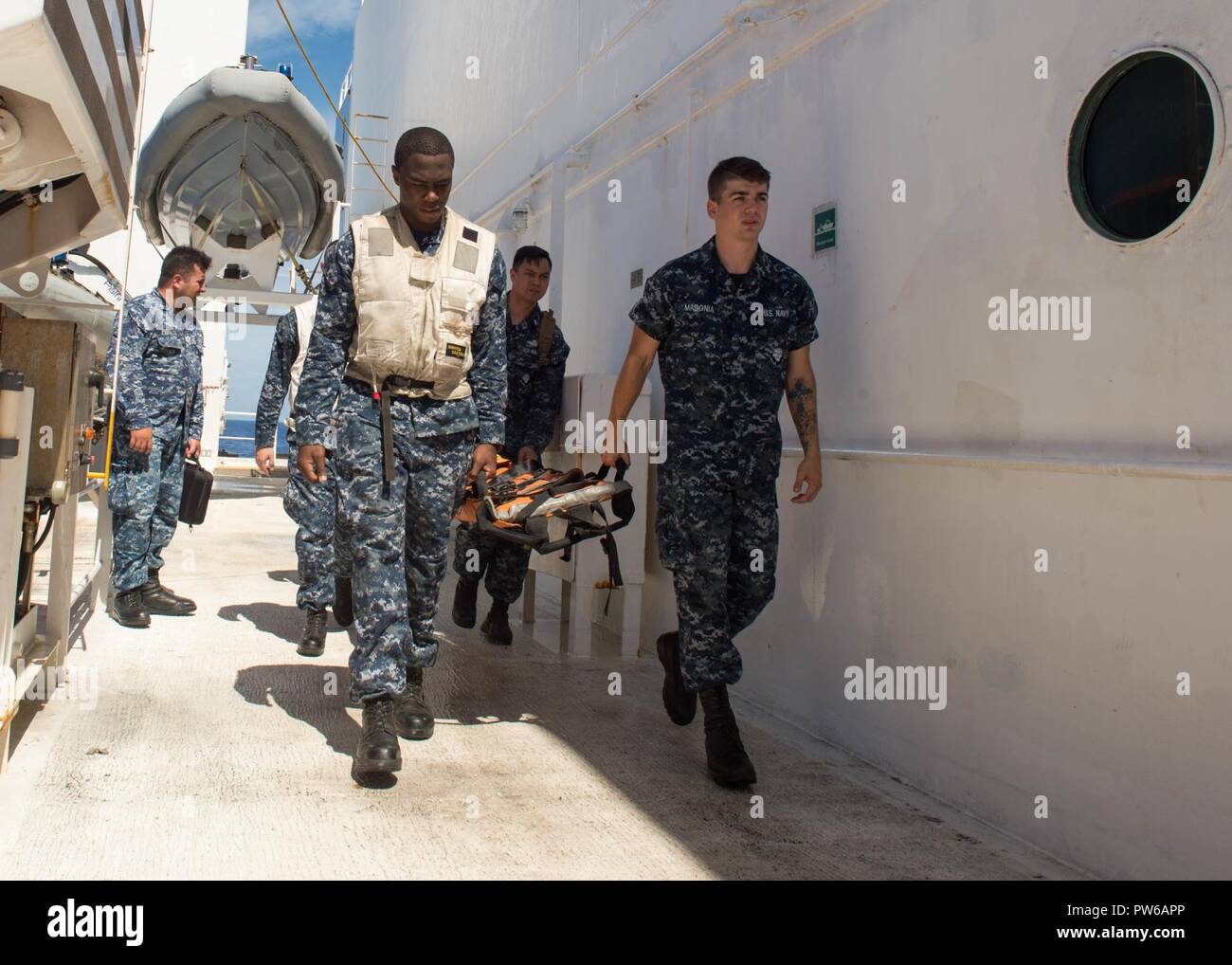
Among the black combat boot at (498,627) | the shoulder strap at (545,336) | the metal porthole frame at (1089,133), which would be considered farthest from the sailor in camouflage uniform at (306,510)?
the metal porthole frame at (1089,133)

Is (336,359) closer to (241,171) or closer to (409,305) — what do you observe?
(409,305)

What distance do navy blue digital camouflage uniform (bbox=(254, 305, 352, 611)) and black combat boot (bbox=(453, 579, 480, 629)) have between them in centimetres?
54

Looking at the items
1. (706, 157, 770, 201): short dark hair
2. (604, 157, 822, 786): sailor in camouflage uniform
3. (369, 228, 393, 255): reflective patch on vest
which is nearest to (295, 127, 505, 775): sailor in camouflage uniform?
(369, 228, 393, 255): reflective patch on vest

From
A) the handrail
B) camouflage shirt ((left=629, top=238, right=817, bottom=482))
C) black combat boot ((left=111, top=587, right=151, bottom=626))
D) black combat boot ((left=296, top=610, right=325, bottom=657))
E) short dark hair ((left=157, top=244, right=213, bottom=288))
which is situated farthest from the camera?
short dark hair ((left=157, top=244, right=213, bottom=288))

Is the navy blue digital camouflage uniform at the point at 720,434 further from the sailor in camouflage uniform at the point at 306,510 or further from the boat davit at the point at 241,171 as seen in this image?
the boat davit at the point at 241,171

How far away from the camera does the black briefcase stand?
5352 mm

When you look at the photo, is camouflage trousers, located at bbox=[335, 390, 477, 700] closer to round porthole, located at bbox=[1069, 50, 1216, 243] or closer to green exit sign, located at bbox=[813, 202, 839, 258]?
green exit sign, located at bbox=[813, 202, 839, 258]

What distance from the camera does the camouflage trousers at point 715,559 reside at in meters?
3.28

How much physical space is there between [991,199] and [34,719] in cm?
326

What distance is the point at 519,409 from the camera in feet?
16.6

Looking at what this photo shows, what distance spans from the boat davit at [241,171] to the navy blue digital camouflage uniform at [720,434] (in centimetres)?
929

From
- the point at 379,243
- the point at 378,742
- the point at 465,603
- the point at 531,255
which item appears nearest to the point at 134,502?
the point at 465,603

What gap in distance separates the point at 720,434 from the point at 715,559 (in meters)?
0.39

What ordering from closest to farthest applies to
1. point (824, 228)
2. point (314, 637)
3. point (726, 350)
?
point (726, 350) → point (824, 228) → point (314, 637)
